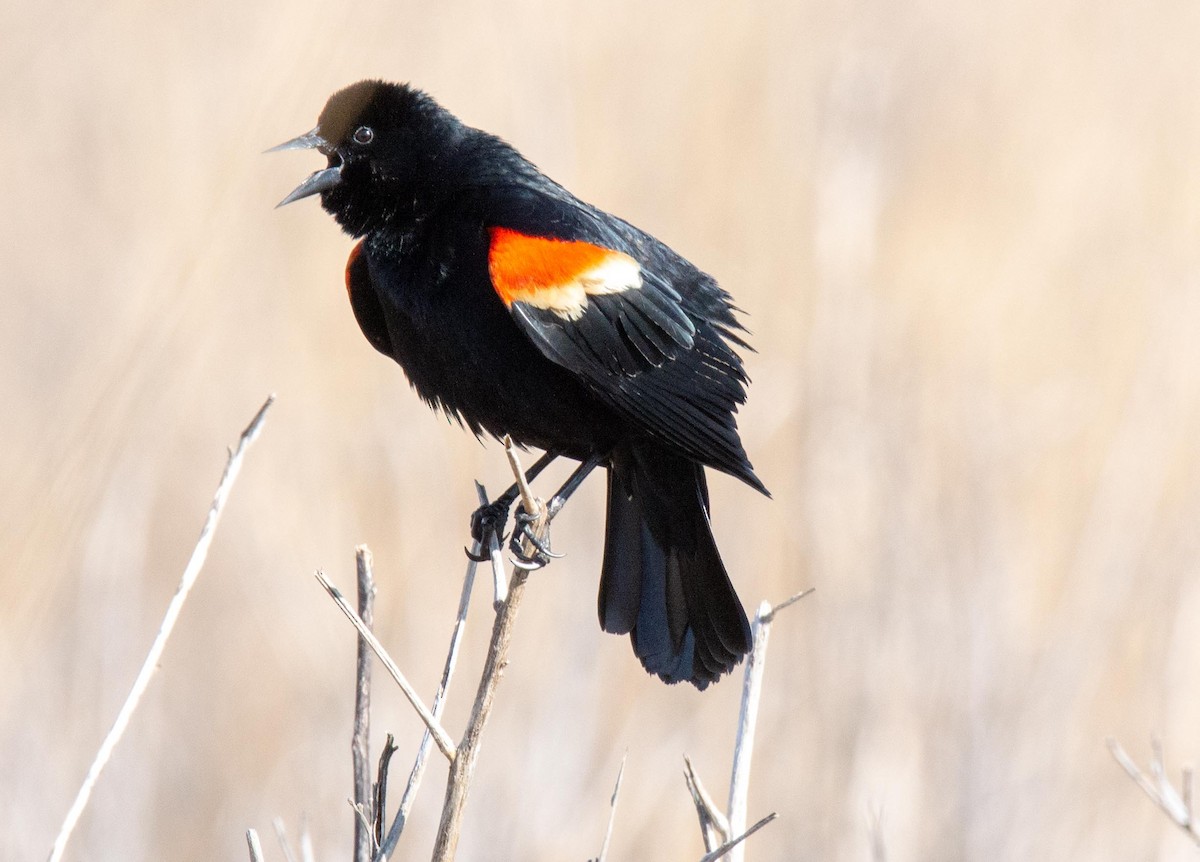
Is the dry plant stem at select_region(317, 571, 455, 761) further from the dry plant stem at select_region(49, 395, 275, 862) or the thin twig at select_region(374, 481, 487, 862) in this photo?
the dry plant stem at select_region(49, 395, 275, 862)

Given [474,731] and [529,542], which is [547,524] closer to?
[529,542]

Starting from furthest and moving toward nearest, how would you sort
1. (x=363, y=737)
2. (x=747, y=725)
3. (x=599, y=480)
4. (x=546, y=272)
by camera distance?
1. (x=599, y=480)
2. (x=546, y=272)
3. (x=747, y=725)
4. (x=363, y=737)

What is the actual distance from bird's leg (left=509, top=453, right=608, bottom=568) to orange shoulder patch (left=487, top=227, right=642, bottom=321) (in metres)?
0.27

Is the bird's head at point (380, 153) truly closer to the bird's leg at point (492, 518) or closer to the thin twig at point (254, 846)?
the bird's leg at point (492, 518)

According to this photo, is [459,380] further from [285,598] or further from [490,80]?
[490,80]

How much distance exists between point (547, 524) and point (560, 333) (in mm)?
318

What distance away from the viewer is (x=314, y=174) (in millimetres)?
2258

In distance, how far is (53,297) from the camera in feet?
13.5

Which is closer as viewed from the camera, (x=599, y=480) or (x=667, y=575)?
(x=667, y=575)

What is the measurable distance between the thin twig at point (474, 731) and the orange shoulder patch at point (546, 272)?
1.99 feet

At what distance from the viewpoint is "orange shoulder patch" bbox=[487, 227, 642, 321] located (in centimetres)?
202

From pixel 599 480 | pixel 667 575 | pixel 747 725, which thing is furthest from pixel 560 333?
pixel 599 480

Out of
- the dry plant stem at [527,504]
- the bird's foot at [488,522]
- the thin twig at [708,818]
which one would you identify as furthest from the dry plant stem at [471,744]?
the bird's foot at [488,522]

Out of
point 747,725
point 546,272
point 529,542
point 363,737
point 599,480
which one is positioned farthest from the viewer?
point 599,480
